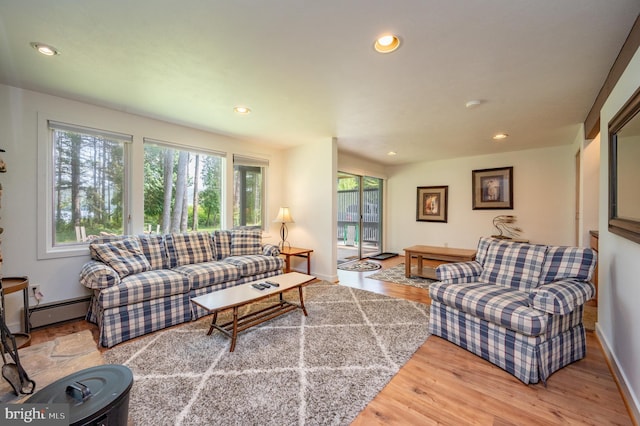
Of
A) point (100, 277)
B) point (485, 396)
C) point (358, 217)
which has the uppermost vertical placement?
point (358, 217)

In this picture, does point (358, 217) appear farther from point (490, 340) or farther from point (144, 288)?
point (144, 288)

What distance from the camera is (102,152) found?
10.4 ft

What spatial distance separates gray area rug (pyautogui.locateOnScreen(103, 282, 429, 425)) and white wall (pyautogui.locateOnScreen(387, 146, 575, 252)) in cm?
351

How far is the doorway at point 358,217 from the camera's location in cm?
657

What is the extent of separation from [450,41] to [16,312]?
439 centimetres

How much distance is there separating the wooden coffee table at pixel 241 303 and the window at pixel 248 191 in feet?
6.12

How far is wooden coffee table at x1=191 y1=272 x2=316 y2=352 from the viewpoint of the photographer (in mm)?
2230

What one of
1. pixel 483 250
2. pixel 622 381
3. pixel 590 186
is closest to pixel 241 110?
pixel 483 250

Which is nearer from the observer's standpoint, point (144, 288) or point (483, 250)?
point (144, 288)

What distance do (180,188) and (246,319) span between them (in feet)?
7.24

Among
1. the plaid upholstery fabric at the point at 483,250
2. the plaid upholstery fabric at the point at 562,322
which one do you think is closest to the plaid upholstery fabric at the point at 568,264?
the plaid upholstery fabric at the point at 562,322

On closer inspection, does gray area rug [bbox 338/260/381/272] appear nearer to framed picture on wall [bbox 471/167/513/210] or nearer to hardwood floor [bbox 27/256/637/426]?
framed picture on wall [bbox 471/167/513/210]

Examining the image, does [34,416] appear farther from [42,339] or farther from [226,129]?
[226,129]

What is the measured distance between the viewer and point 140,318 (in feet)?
8.17
